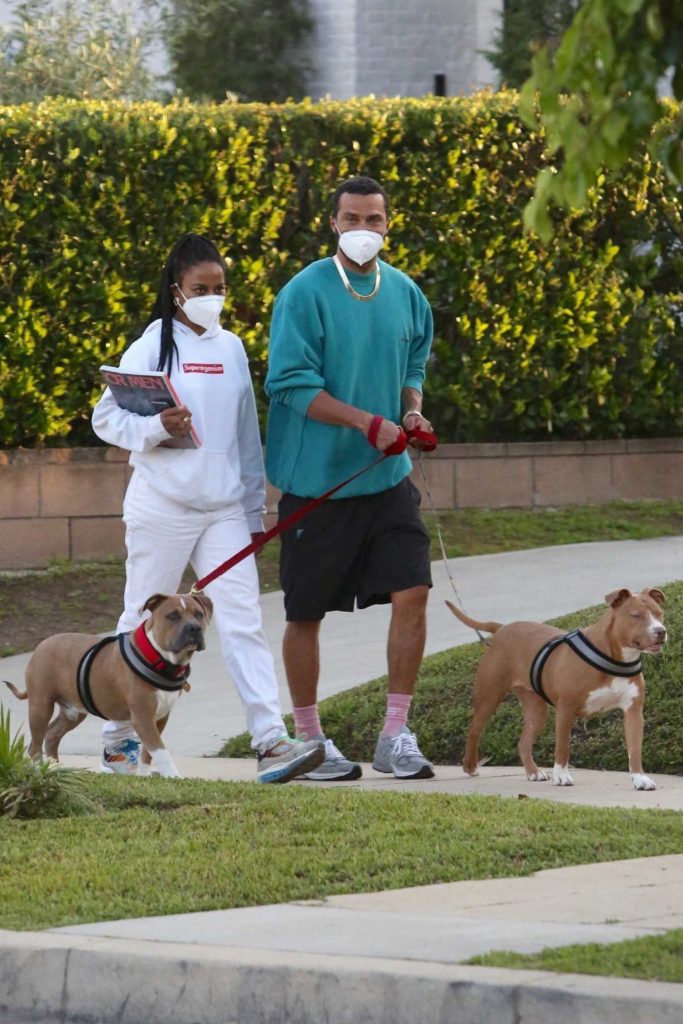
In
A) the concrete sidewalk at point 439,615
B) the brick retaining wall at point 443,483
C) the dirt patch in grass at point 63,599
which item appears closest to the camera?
the concrete sidewalk at point 439,615

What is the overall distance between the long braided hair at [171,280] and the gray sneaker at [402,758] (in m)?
1.75

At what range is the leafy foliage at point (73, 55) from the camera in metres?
19.7

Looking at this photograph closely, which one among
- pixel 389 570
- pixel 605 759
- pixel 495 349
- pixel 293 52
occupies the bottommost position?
pixel 605 759

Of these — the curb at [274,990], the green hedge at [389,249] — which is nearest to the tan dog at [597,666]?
the curb at [274,990]

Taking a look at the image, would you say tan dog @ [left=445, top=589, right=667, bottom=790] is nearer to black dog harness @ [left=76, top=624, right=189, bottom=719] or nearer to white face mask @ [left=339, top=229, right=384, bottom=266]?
black dog harness @ [left=76, top=624, right=189, bottom=719]

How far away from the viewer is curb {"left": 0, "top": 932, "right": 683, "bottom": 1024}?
419 cm

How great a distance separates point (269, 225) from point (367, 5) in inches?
301

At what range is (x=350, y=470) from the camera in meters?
7.98

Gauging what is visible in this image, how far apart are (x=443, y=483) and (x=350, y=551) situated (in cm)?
664

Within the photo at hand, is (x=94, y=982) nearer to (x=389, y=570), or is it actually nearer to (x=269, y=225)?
(x=389, y=570)

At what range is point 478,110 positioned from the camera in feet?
47.2

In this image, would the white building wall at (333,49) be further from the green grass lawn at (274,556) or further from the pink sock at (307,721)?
the pink sock at (307,721)

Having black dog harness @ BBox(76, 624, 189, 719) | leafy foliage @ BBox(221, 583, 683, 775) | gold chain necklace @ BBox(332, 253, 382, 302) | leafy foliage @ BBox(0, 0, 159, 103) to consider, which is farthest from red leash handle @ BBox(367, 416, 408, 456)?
leafy foliage @ BBox(0, 0, 159, 103)

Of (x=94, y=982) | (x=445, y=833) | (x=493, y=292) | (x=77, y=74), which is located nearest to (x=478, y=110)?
(x=493, y=292)
